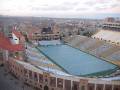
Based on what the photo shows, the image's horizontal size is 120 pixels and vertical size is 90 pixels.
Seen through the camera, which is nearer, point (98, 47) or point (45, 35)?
point (98, 47)

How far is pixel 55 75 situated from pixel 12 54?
19.6 ft

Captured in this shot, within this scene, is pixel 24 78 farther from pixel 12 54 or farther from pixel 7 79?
pixel 12 54

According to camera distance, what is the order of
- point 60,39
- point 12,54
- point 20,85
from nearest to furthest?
1. point 20,85
2. point 12,54
3. point 60,39

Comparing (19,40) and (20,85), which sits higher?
(19,40)

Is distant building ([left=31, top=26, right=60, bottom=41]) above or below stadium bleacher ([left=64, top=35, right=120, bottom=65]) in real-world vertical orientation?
above

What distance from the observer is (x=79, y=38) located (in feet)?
91.6

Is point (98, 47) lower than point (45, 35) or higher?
lower

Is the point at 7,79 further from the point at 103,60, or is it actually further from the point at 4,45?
the point at 103,60

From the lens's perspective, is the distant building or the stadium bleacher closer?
the stadium bleacher

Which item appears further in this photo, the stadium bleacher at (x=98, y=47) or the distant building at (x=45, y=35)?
the distant building at (x=45, y=35)

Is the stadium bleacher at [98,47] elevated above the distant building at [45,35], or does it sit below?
below

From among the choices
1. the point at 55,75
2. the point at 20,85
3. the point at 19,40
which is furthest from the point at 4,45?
the point at 55,75

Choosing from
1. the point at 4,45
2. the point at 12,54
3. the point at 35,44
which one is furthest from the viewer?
the point at 35,44

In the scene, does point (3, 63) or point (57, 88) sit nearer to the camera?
point (57, 88)
